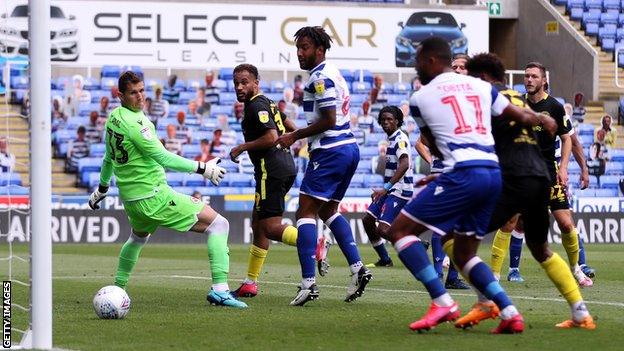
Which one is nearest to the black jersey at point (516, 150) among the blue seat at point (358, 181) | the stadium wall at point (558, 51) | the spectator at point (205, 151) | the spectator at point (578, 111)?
the spectator at point (205, 151)

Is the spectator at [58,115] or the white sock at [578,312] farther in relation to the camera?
the spectator at [58,115]

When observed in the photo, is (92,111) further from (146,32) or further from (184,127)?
(146,32)

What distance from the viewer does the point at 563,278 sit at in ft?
31.1

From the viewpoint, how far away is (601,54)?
37.2 m

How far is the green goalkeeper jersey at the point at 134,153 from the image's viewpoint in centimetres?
1121

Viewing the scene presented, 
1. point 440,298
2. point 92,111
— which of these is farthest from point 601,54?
point 440,298

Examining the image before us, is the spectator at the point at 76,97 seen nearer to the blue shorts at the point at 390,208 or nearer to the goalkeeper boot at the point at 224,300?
the blue shorts at the point at 390,208

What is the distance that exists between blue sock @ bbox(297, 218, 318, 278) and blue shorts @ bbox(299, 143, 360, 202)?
29 cm

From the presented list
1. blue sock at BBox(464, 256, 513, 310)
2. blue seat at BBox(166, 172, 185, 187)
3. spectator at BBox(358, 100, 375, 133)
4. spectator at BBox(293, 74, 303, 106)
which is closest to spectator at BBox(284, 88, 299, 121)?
spectator at BBox(293, 74, 303, 106)

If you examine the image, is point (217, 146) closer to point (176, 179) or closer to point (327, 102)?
point (176, 179)

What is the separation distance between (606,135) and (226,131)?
9.19m

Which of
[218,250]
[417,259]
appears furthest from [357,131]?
[417,259]

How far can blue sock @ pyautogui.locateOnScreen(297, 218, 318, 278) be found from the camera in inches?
455

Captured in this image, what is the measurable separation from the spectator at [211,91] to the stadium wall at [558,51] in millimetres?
10030
